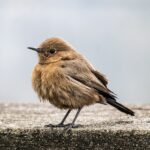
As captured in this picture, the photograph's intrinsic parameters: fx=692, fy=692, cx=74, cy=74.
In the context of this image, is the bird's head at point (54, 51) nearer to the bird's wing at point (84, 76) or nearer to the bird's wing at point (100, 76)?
the bird's wing at point (84, 76)

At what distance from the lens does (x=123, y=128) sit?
5.75 metres

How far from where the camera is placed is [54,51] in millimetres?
6484

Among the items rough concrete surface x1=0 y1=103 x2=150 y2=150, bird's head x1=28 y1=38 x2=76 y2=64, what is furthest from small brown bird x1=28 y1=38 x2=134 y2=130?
rough concrete surface x1=0 y1=103 x2=150 y2=150

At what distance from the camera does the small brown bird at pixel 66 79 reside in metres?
6.21

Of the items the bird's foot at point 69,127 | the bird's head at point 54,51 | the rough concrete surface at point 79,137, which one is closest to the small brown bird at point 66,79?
the bird's head at point 54,51

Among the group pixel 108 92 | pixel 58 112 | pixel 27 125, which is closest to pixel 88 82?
pixel 108 92

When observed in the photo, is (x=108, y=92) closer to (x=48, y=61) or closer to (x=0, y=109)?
(x=48, y=61)

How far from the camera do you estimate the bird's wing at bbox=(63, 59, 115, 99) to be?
20.9ft

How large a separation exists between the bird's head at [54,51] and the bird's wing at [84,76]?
0.09m

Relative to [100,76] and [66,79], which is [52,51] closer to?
[66,79]

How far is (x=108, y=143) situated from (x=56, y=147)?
422mm

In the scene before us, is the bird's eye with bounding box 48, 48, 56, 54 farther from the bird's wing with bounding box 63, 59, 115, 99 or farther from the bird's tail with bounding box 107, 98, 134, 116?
the bird's tail with bounding box 107, 98, 134, 116

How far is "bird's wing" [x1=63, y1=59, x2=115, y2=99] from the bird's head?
9cm

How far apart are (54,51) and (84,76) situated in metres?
0.37
